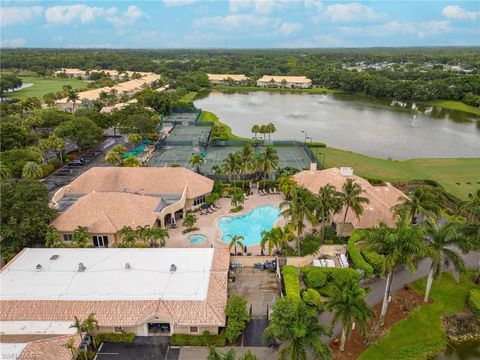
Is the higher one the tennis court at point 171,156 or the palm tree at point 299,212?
the palm tree at point 299,212

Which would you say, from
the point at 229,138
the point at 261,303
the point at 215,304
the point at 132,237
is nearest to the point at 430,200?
the point at 261,303

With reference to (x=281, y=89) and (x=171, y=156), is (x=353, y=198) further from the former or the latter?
(x=281, y=89)

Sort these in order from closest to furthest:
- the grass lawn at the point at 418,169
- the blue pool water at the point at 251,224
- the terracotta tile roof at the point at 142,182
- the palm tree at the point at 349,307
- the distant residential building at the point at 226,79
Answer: the palm tree at the point at 349,307, the blue pool water at the point at 251,224, the terracotta tile roof at the point at 142,182, the grass lawn at the point at 418,169, the distant residential building at the point at 226,79

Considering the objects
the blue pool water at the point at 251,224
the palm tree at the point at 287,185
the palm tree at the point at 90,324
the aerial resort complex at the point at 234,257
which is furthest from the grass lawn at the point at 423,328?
the palm tree at the point at 90,324

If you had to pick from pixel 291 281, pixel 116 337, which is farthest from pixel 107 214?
pixel 291 281

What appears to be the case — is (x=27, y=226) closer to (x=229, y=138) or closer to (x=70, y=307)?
(x=70, y=307)

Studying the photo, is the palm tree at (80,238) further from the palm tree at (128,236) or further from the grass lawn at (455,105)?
the grass lawn at (455,105)
